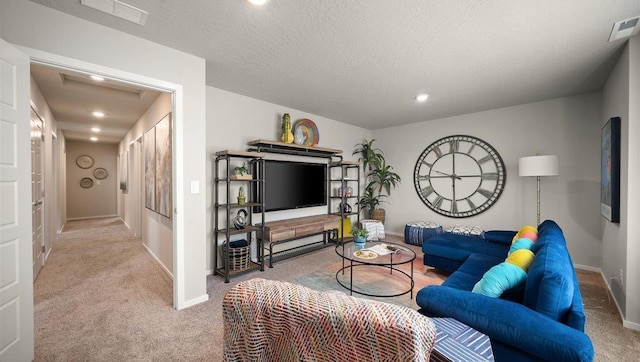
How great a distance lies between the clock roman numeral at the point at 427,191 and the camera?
5.14 metres

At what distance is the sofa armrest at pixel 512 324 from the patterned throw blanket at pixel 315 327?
30.2 inches

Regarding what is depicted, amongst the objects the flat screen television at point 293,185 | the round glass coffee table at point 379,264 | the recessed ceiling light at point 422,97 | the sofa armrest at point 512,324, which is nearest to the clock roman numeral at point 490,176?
the recessed ceiling light at point 422,97

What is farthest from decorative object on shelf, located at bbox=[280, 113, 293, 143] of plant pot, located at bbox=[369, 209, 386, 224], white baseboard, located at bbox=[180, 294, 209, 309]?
plant pot, located at bbox=[369, 209, 386, 224]

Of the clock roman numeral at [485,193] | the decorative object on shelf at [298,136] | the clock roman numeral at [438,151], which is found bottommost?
the clock roman numeral at [485,193]

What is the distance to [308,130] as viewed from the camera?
4574 millimetres

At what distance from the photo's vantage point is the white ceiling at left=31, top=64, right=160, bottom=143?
3.24 meters

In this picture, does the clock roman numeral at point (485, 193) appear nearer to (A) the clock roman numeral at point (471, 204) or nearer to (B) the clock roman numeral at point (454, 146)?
(A) the clock roman numeral at point (471, 204)

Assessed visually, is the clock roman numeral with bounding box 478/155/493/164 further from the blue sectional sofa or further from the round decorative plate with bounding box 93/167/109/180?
the round decorative plate with bounding box 93/167/109/180

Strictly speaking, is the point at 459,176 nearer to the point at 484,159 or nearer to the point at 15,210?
the point at 484,159

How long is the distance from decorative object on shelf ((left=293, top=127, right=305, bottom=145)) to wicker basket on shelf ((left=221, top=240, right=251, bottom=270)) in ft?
6.13

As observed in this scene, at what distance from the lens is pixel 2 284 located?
158cm

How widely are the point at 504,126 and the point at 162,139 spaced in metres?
5.22

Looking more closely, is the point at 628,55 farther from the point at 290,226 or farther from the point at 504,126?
the point at 290,226

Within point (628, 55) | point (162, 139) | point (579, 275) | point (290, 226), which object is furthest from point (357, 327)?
point (579, 275)
